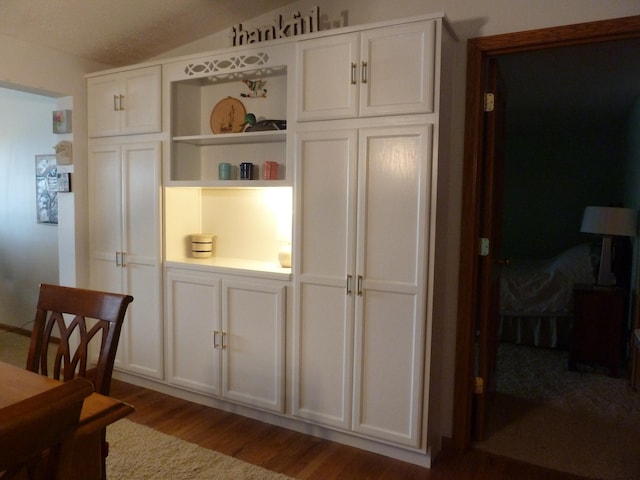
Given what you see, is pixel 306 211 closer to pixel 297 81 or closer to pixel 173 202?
pixel 297 81

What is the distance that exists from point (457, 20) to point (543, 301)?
2790mm

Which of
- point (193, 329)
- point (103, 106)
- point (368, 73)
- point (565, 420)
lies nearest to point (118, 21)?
point (103, 106)

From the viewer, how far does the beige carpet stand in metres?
2.44

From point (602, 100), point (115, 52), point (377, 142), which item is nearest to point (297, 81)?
point (377, 142)

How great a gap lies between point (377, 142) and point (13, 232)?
407cm

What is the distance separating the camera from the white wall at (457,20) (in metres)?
2.21

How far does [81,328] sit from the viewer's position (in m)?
1.64

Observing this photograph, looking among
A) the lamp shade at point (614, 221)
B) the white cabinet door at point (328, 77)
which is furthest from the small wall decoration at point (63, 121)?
the lamp shade at point (614, 221)

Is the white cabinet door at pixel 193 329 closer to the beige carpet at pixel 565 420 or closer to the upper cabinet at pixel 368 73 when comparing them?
the upper cabinet at pixel 368 73

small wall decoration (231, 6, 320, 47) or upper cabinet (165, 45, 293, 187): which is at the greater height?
small wall decoration (231, 6, 320, 47)

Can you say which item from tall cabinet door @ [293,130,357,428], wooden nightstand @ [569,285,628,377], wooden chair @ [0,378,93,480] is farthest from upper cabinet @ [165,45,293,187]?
wooden nightstand @ [569,285,628,377]

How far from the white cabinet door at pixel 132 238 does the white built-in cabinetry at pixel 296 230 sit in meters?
0.01

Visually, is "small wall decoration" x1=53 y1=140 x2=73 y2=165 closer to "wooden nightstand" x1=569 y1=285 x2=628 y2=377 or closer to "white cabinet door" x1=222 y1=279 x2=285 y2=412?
"white cabinet door" x1=222 y1=279 x2=285 y2=412

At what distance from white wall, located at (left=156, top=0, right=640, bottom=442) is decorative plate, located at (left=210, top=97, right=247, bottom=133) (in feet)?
2.54
